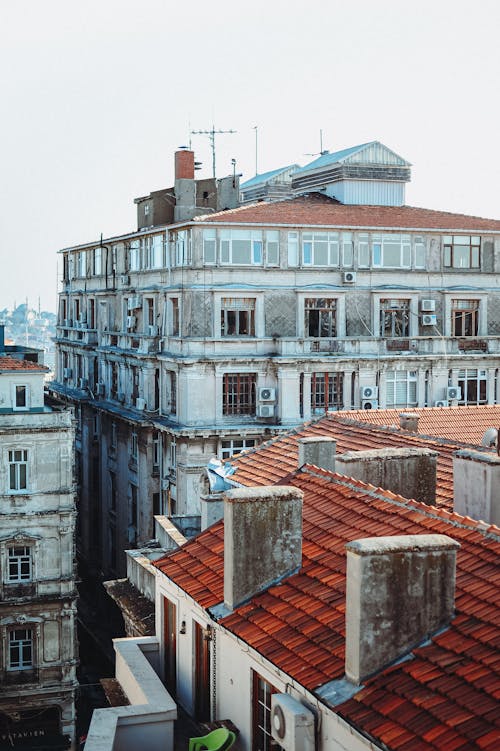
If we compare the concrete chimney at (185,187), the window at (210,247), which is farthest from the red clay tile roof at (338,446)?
the concrete chimney at (185,187)

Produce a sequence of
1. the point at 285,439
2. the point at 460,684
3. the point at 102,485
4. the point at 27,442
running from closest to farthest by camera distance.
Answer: the point at 460,684 → the point at 285,439 → the point at 27,442 → the point at 102,485

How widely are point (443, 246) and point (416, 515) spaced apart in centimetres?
3693

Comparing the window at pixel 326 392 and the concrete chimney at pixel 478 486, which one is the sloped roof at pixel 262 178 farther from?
the concrete chimney at pixel 478 486

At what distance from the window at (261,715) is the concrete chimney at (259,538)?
3.53 feet

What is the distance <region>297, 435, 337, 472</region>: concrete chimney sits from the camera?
58.9ft

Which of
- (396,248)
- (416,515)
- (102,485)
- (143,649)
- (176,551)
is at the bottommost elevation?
(102,485)

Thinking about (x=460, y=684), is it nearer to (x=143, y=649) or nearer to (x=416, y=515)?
(x=416, y=515)

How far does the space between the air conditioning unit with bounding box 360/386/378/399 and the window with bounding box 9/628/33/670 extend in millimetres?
A: 17152

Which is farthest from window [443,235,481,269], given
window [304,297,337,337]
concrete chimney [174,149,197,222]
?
concrete chimney [174,149,197,222]

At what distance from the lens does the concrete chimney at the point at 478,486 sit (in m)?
13.8

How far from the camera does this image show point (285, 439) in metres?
24.7

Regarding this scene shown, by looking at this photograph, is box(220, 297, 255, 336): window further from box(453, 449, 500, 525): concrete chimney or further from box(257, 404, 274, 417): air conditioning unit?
box(453, 449, 500, 525): concrete chimney

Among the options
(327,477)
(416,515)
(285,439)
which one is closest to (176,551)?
(327,477)

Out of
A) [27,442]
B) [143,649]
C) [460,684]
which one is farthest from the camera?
[27,442]
